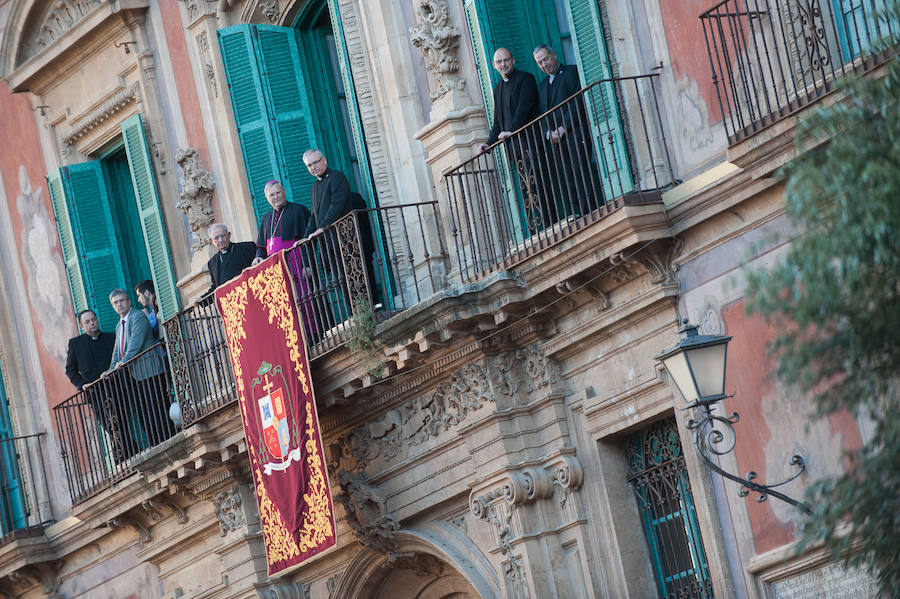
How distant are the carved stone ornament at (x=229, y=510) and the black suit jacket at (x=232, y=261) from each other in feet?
5.87

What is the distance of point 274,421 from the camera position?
47.2ft

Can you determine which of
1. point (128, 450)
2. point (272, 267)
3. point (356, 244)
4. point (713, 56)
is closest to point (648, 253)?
point (713, 56)

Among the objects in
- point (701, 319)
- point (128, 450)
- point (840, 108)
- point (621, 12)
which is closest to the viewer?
point (840, 108)

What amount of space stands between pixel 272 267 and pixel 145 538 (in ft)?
13.1

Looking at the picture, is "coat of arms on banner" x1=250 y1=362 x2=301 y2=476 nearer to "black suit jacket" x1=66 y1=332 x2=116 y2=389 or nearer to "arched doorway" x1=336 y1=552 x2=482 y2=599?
"arched doorway" x1=336 y1=552 x2=482 y2=599

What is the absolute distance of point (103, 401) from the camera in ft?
56.0

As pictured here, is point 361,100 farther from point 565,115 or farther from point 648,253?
point 648,253

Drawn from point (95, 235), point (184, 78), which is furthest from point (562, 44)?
point (95, 235)

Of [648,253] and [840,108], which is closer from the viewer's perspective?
[840,108]

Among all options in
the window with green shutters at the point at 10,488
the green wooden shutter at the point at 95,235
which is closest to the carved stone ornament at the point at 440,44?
the green wooden shutter at the point at 95,235

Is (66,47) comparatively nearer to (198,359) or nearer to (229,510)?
(198,359)

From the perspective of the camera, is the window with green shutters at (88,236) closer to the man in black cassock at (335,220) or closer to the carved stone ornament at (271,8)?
the carved stone ornament at (271,8)

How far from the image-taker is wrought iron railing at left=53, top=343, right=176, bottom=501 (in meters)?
16.4

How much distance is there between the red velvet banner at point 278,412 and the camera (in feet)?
46.3
